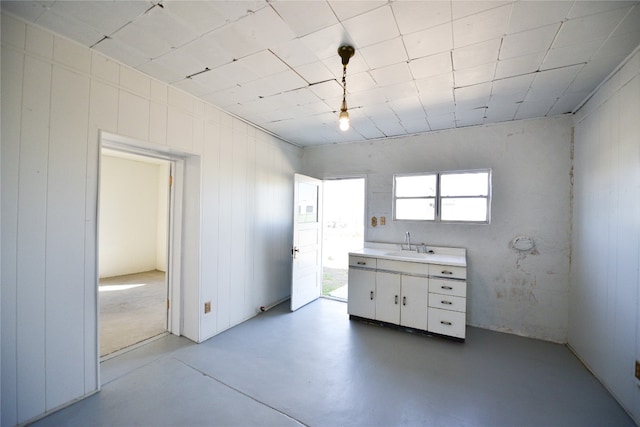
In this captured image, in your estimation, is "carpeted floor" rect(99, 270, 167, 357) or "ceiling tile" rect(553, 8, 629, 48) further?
"carpeted floor" rect(99, 270, 167, 357)

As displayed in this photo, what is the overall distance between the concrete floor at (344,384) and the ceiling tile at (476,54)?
2619 mm

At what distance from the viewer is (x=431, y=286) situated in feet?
10.1

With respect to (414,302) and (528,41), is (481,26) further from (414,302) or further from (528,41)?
(414,302)

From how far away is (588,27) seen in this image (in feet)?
5.23

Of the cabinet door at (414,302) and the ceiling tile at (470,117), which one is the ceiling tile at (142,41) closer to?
the ceiling tile at (470,117)

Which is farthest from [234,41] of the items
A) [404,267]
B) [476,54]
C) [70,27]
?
[404,267]

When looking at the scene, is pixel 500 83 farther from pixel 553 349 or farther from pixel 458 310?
pixel 553 349

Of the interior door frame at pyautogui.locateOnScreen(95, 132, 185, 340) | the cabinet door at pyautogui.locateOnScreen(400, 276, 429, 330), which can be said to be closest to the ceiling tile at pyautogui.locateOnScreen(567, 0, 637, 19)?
the cabinet door at pyautogui.locateOnScreen(400, 276, 429, 330)

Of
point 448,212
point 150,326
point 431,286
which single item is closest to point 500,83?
point 448,212

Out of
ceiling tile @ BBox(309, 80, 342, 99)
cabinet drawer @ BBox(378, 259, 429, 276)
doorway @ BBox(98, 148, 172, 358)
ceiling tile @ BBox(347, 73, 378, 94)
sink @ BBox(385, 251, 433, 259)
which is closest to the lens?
ceiling tile @ BBox(347, 73, 378, 94)

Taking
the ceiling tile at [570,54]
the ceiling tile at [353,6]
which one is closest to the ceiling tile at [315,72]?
the ceiling tile at [353,6]

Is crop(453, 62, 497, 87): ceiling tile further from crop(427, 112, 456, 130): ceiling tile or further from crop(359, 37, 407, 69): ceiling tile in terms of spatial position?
crop(427, 112, 456, 130): ceiling tile

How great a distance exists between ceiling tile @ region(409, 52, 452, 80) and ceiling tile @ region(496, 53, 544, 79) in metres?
0.40

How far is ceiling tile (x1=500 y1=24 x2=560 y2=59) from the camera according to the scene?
1.63 m
